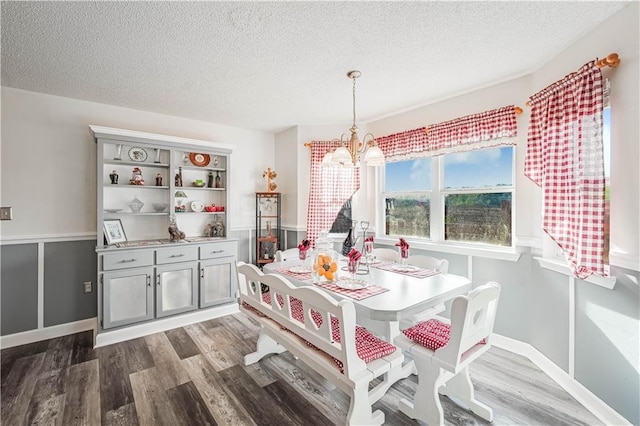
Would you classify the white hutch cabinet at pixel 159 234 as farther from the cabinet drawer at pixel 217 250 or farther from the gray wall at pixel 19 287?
the gray wall at pixel 19 287

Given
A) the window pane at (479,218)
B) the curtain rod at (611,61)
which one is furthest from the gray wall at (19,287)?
the curtain rod at (611,61)

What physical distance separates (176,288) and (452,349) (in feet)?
9.12

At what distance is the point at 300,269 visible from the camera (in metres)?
2.27

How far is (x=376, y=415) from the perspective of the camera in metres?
1.64

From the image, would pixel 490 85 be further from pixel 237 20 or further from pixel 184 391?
pixel 184 391

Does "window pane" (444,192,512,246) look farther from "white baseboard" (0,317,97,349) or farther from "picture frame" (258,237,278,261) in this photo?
"white baseboard" (0,317,97,349)

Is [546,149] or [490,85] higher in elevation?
[490,85]

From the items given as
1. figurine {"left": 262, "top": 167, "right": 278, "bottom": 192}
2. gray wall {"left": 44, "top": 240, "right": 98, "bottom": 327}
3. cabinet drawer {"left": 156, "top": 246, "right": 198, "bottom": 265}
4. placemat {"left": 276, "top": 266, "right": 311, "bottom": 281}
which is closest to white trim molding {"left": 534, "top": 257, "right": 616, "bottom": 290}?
placemat {"left": 276, "top": 266, "right": 311, "bottom": 281}

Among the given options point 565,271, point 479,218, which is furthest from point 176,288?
point 565,271

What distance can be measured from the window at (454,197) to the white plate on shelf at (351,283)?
1.59m

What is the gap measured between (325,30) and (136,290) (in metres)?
2.88

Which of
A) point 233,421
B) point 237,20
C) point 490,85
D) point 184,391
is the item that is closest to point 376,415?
point 233,421

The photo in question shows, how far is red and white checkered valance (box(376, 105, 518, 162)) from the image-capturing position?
2.51 m

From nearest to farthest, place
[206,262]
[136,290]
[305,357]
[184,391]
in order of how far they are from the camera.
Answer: [305,357]
[184,391]
[136,290]
[206,262]
